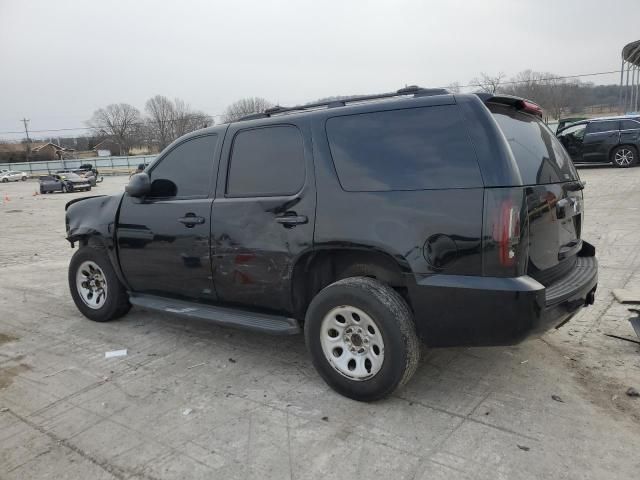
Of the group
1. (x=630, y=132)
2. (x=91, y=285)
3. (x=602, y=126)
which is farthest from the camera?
(x=602, y=126)

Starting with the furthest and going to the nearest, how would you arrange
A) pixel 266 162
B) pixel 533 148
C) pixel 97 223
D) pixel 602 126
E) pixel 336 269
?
1. pixel 602 126
2. pixel 97 223
3. pixel 266 162
4. pixel 336 269
5. pixel 533 148

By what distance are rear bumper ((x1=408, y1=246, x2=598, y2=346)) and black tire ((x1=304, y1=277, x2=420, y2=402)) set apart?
12cm

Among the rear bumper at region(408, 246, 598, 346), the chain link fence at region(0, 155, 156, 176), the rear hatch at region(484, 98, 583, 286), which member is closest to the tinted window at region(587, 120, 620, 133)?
the rear hatch at region(484, 98, 583, 286)

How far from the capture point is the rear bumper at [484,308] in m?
2.73

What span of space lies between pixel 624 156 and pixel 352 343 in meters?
16.9

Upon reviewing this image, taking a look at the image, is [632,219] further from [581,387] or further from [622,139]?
[622,139]

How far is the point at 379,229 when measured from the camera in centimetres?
304

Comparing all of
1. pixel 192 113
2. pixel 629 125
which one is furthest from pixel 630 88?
pixel 192 113

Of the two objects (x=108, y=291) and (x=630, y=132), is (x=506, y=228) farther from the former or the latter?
(x=630, y=132)

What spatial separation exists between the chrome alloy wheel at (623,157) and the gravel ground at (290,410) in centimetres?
1398

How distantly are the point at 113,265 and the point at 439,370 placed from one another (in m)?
3.19

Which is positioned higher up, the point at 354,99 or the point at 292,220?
the point at 354,99

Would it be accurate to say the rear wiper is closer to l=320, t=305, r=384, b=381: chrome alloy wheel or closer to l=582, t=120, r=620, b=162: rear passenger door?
l=320, t=305, r=384, b=381: chrome alloy wheel

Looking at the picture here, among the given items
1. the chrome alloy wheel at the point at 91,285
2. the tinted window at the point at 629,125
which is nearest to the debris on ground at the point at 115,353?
the chrome alloy wheel at the point at 91,285
